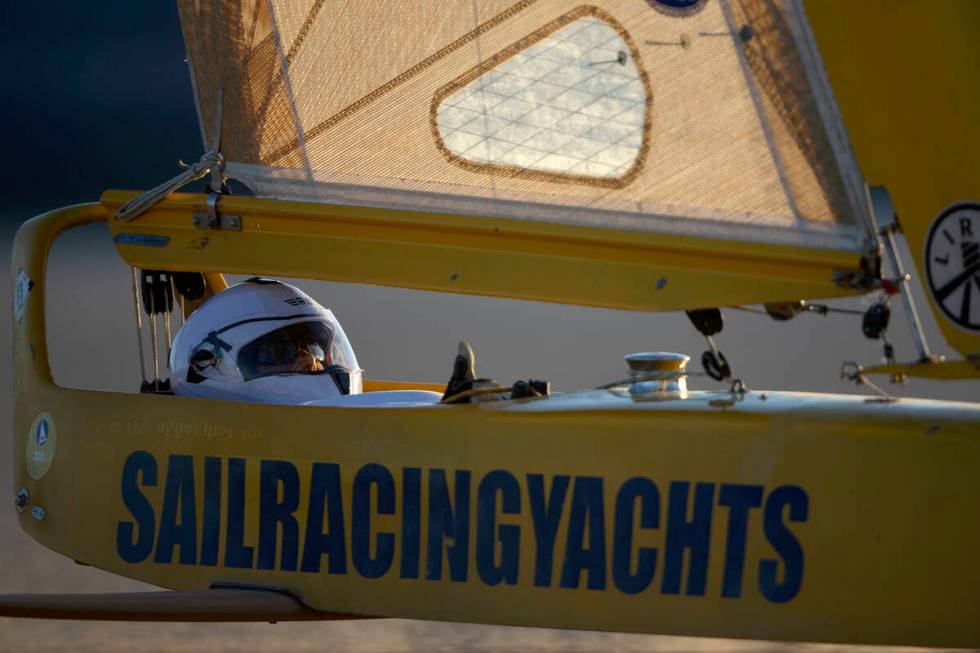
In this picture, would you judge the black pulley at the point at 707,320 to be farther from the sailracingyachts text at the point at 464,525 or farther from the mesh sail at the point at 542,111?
the sailracingyachts text at the point at 464,525

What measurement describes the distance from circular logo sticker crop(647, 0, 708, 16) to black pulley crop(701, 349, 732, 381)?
2.14 feet

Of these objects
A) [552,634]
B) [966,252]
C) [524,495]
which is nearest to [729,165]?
[966,252]

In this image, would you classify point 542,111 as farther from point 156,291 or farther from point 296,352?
point 156,291

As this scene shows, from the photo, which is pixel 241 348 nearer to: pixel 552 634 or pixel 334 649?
pixel 334 649

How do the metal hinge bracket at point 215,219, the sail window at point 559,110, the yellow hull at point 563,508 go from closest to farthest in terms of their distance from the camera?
the yellow hull at point 563,508
the sail window at point 559,110
the metal hinge bracket at point 215,219

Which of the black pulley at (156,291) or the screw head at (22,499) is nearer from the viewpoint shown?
the screw head at (22,499)

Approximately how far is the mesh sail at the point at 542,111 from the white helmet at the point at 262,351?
0.25 m

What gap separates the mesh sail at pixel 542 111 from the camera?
307cm

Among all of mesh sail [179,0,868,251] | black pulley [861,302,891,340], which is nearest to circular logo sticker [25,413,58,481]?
mesh sail [179,0,868,251]

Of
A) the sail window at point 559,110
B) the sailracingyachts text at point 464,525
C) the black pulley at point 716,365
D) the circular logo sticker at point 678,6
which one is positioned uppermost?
the circular logo sticker at point 678,6

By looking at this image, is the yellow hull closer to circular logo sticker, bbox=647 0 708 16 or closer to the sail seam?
the sail seam

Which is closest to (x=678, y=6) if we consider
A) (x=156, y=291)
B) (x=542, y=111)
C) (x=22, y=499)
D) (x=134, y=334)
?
(x=542, y=111)

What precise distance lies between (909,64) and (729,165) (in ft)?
1.29

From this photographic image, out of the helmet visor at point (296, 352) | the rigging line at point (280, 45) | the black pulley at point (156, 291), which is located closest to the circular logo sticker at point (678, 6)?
the rigging line at point (280, 45)
